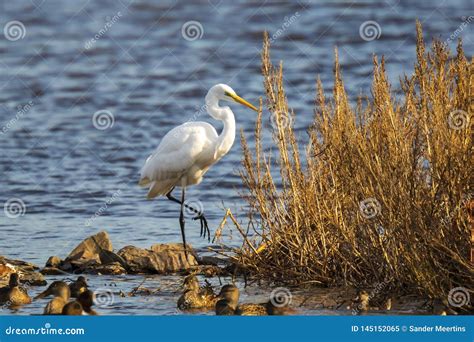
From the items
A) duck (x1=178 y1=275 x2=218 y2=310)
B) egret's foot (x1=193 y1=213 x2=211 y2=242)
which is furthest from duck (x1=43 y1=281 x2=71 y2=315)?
egret's foot (x1=193 y1=213 x2=211 y2=242)

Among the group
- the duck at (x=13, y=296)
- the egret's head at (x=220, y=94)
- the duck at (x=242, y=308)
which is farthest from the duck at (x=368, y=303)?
the egret's head at (x=220, y=94)

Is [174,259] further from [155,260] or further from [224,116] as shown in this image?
[224,116]

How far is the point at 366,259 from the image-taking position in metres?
8.87

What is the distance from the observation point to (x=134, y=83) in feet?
73.3

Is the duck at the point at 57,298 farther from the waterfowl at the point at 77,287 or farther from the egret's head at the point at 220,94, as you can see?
the egret's head at the point at 220,94

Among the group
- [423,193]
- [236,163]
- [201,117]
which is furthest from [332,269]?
[201,117]

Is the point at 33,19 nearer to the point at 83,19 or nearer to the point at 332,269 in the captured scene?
the point at 83,19

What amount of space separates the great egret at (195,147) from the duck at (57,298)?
2.72 m

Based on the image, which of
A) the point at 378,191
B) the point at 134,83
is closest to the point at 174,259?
the point at 378,191

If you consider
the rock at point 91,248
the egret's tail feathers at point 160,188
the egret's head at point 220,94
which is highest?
the egret's head at point 220,94

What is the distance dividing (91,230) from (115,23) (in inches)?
608

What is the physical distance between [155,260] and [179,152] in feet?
5.84

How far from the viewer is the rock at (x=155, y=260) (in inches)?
420

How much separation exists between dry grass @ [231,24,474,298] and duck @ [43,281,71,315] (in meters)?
1.62
